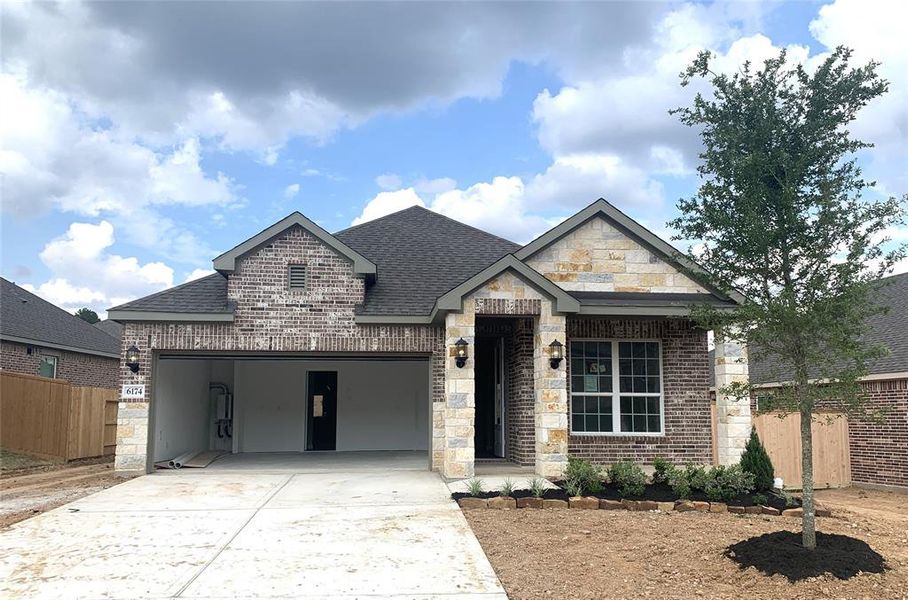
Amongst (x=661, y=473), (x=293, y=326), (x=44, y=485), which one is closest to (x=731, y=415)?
(x=661, y=473)

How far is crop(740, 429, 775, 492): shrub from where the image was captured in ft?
35.3

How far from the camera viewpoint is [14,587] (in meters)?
6.26

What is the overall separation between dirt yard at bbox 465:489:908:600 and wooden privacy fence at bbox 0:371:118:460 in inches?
439

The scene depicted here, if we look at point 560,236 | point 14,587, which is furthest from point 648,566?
point 560,236

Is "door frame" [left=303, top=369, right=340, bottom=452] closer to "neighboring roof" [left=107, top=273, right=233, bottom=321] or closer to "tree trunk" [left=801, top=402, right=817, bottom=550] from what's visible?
"neighboring roof" [left=107, top=273, right=233, bottom=321]

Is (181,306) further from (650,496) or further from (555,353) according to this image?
(650,496)

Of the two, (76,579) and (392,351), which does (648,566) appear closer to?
(76,579)

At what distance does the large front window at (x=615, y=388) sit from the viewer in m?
13.2

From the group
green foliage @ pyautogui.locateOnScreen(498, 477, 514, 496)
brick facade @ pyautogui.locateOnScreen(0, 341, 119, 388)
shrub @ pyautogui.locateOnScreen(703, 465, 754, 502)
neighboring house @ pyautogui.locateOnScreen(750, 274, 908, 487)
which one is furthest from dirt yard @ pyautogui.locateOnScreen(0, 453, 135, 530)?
neighboring house @ pyautogui.locateOnScreen(750, 274, 908, 487)

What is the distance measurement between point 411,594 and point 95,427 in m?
13.4

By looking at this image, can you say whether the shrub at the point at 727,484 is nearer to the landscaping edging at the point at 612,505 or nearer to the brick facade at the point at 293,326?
the landscaping edging at the point at 612,505

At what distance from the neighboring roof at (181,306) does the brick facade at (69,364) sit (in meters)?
9.71

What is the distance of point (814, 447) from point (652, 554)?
10.3 m

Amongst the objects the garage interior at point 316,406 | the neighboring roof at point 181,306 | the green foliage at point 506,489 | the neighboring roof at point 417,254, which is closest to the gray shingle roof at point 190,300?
the neighboring roof at point 181,306
